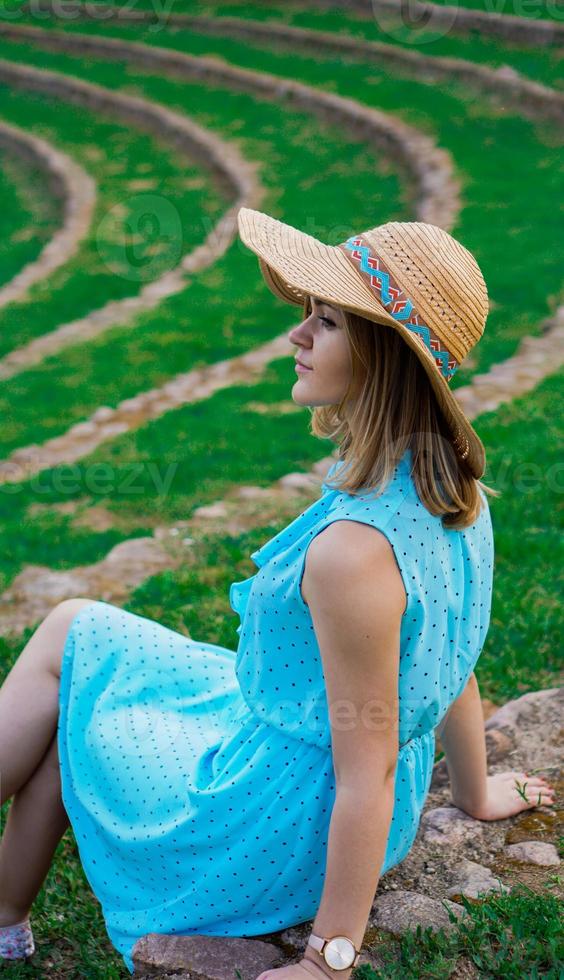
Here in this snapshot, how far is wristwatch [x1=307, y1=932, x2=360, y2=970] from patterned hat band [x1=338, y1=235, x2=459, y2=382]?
3.13ft

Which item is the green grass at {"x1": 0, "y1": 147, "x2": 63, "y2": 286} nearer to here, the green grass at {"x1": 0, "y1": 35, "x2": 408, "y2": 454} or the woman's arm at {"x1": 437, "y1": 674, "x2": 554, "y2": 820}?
the green grass at {"x1": 0, "y1": 35, "x2": 408, "y2": 454}

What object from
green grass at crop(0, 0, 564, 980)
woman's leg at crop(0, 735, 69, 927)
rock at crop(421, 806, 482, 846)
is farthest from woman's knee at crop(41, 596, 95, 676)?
rock at crop(421, 806, 482, 846)

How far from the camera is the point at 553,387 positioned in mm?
6242

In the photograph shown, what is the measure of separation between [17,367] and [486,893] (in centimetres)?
645

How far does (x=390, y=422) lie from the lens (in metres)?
1.92

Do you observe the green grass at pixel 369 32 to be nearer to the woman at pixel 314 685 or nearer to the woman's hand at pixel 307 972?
the woman at pixel 314 685

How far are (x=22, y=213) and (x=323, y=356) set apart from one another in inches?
461

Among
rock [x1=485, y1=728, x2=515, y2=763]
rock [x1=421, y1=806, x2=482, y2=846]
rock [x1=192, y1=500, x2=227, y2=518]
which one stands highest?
rock [x1=421, y1=806, x2=482, y2=846]

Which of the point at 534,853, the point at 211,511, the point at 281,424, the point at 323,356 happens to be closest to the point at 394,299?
the point at 323,356

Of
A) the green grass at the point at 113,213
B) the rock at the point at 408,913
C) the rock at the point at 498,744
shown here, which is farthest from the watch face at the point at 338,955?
the green grass at the point at 113,213

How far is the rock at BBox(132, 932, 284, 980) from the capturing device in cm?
215

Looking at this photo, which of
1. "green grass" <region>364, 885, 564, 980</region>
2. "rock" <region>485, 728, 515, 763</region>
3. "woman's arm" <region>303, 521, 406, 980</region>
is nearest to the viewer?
"woman's arm" <region>303, 521, 406, 980</region>

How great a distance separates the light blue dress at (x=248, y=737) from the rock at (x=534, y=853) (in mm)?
317

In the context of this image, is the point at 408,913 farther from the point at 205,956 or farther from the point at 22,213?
the point at 22,213
